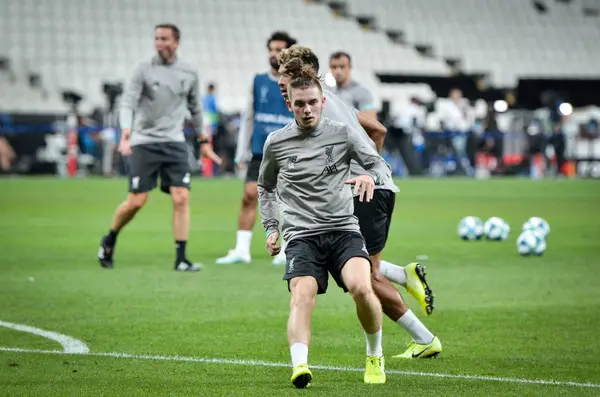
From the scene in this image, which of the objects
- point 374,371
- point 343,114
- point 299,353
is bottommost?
point 374,371

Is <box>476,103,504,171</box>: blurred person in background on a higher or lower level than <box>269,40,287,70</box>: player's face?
lower

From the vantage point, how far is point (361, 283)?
6855mm

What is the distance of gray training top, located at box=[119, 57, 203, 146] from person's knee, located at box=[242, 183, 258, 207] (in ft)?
2.98

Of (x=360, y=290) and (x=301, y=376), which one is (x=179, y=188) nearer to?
(x=360, y=290)

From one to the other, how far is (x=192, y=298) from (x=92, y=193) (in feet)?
54.5

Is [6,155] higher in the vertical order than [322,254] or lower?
lower

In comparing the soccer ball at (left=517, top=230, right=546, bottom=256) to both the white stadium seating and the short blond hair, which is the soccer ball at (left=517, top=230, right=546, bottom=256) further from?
the white stadium seating

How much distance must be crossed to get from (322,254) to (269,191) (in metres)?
0.52

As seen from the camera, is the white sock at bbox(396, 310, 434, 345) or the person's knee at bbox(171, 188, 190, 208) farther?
the person's knee at bbox(171, 188, 190, 208)

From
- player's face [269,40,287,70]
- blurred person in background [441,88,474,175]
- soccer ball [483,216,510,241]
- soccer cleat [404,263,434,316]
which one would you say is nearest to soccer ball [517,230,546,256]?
soccer ball [483,216,510,241]

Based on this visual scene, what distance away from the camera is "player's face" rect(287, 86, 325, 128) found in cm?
691

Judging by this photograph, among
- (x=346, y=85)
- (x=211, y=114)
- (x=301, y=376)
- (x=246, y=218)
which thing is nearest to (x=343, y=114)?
(x=301, y=376)

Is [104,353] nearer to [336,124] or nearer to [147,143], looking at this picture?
[336,124]

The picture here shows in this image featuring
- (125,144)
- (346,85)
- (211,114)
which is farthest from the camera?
(211,114)
